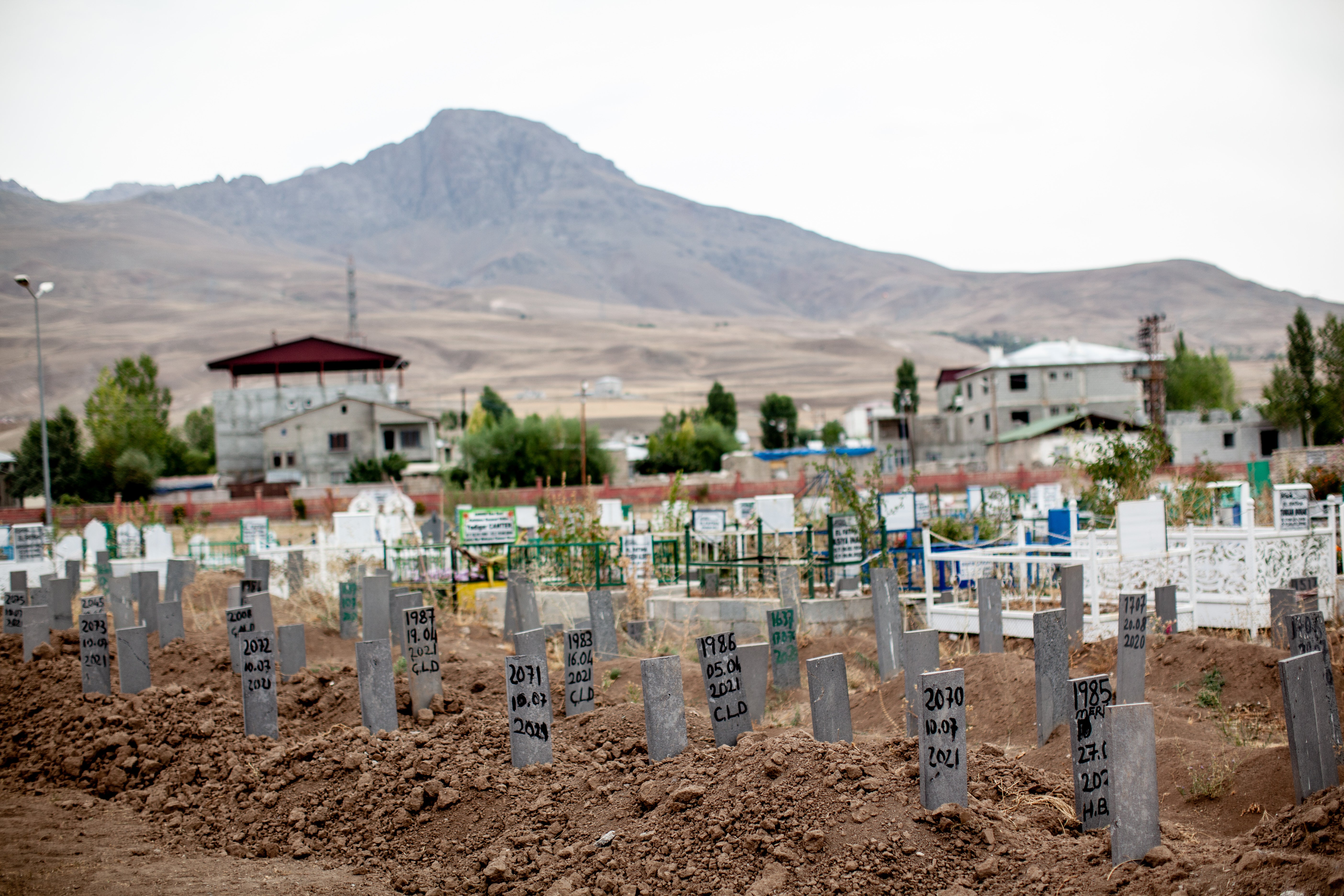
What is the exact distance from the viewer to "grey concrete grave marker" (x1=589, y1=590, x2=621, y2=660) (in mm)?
11078

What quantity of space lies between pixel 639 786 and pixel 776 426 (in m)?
78.2

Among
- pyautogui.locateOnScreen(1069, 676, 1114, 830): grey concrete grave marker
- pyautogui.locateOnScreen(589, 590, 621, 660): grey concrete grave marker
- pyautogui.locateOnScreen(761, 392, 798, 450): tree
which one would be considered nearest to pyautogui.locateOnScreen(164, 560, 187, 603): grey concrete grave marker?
pyautogui.locateOnScreen(589, 590, 621, 660): grey concrete grave marker

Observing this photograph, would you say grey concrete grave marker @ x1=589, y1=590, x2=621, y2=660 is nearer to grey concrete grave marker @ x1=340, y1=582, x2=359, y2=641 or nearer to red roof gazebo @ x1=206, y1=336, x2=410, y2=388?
grey concrete grave marker @ x1=340, y1=582, x2=359, y2=641

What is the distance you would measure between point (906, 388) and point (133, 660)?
74.2 metres

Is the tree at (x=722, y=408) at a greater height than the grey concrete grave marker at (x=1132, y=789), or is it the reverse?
the tree at (x=722, y=408)

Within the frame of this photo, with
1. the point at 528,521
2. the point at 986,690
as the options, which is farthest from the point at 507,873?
the point at 528,521

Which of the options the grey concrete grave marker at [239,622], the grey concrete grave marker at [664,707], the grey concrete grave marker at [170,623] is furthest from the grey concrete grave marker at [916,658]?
the grey concrete grave marker at [170,623]

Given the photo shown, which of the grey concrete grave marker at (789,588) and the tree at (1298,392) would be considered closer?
the grey concrete grave marker at (789,588)

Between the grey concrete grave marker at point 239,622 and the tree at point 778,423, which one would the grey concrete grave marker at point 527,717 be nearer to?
the grey concrete grave marker at point 239,622

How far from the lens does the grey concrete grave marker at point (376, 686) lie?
25.0ft

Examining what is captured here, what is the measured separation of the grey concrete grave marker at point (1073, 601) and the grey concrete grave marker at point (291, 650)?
689cm

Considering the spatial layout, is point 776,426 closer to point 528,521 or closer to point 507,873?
point 528,521

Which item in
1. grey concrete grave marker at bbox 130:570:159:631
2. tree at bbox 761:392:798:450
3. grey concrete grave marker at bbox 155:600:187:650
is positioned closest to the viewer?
grey concrete grave marker at bbox 155:600:187:650

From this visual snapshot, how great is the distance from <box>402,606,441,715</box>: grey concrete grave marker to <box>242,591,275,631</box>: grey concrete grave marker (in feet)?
8.86
